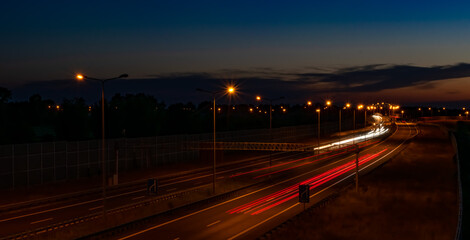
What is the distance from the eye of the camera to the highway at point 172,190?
32331 mm

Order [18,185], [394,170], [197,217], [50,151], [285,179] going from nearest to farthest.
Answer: [197,217], [18,185], [50,151], [285,179], [394,170]

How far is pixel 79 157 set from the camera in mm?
53812

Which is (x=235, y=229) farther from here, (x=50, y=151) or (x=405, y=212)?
(x=50, y=151)

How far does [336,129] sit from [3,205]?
128 meters

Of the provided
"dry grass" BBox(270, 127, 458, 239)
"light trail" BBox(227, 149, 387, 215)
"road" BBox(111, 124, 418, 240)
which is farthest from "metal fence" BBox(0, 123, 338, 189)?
"dry grass" BBox(270, 127, 458, 239)

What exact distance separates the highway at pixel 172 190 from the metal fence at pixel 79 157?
5.20 m

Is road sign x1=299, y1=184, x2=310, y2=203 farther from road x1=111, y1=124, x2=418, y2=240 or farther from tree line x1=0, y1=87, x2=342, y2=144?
tree line x1=0, y1=87, x2=342, y2=144

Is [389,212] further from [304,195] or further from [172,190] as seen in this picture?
[172,190]

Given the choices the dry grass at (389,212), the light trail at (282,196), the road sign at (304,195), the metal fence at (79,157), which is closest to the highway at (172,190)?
the light trail at (282,196)

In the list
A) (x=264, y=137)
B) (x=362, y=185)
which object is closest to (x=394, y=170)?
(x=362, y=185)

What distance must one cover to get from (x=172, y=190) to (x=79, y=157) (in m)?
15.1

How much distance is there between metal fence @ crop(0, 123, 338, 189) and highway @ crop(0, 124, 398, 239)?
5.20m

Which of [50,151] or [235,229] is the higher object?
[50,151]

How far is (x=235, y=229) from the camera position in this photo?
29.4 metres
